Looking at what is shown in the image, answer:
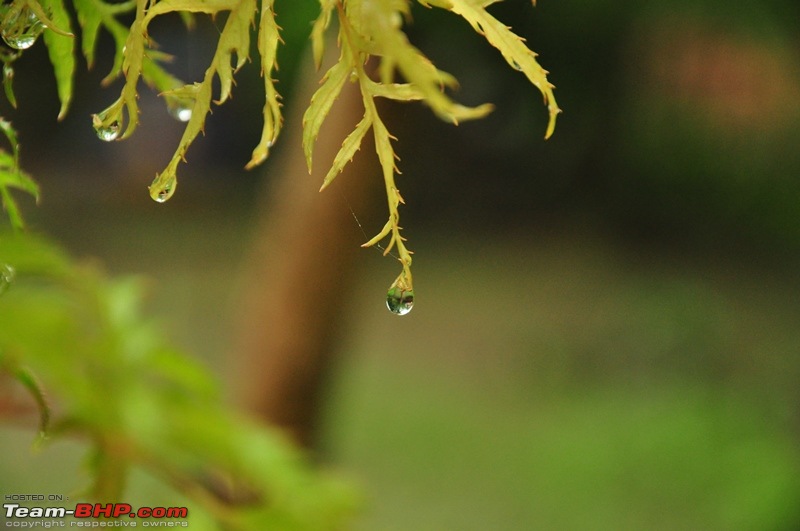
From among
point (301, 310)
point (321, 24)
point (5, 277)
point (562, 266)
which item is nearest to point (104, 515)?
point (5, 277)

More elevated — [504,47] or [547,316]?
[547,316]

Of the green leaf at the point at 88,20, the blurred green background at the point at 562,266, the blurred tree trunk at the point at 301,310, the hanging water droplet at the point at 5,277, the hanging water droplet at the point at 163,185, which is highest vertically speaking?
the blurred green background at the point at 562,266

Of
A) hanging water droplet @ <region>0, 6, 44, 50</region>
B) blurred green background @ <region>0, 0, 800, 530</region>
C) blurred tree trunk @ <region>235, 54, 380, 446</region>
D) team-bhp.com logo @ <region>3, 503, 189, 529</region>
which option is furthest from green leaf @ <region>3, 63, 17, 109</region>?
blurred green background @ <region>0, 0, 800, 530</region>

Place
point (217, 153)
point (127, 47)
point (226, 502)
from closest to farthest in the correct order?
point (127, 47), point (226, 502), point (217, 153)

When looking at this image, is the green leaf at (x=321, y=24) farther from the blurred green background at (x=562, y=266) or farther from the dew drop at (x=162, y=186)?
the blurred green background at (x=562, y=266)

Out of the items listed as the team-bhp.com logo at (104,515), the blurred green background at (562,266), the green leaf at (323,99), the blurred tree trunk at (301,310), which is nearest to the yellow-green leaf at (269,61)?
the green leaf at (323,99)

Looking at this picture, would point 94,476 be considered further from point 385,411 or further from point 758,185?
point 758,185

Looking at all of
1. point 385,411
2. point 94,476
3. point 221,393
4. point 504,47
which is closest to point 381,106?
point 221,393
